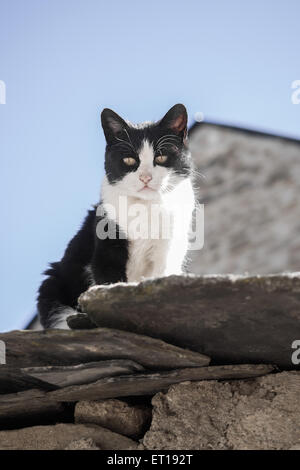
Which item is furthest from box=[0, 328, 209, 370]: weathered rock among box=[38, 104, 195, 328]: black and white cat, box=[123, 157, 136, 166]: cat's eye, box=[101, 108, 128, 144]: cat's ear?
box=[101, 108, 128, 144]: cat's ear

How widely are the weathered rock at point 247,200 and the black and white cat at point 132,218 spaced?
1.79 feet

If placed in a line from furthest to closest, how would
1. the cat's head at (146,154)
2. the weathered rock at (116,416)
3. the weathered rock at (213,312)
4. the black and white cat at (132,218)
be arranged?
the cat's head at (146,154), the black and white cat at (132,218), the weathered rock at (116,416), the weathered rock at (213,312)

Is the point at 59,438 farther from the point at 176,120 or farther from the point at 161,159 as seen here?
the point at 176,120

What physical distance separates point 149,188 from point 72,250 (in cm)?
57

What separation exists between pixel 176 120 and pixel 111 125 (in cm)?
36

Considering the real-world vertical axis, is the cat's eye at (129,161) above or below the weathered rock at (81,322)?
above

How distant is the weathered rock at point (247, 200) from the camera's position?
422 centimetres

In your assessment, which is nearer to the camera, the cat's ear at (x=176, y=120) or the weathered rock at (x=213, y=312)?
the weathered rock at (x=213, y=312)

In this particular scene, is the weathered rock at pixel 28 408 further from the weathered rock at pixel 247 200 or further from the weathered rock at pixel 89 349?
the weathered rock at pixel 247 200

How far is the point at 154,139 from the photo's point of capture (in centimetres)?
376

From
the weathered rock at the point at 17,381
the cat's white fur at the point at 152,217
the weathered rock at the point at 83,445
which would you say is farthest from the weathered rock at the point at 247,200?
the weathered rock at the point at 83,445

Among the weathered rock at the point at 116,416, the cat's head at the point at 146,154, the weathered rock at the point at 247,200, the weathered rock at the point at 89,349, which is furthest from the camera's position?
the weathered rock at the point at 247,200

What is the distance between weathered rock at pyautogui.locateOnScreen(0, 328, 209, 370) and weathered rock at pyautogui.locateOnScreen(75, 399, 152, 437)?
0.68 ft

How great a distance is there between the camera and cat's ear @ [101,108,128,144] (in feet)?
12.2
